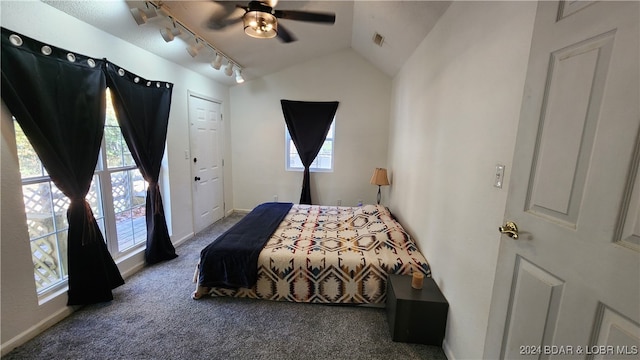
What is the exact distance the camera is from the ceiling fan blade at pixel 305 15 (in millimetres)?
1920

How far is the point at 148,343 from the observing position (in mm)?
1729

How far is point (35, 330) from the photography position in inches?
69.0

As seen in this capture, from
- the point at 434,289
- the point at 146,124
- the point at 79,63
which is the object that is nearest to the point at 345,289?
the point at 434,289

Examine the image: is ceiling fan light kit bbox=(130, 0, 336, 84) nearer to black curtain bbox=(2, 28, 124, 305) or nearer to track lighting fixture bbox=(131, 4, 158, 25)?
track lighting fixture bbox=(131, 4, 158, 25)

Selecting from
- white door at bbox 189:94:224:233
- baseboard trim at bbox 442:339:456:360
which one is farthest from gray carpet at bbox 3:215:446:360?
white door at bbox 189:94:224:233

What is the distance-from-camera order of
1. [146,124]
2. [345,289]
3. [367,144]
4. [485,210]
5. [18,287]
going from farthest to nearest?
[367,144] < [146,124] < [345,289] < [18,287] < [485,210]

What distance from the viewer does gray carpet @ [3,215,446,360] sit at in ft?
5.46

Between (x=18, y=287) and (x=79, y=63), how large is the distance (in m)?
1.67

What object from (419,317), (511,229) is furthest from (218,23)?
(419,317)

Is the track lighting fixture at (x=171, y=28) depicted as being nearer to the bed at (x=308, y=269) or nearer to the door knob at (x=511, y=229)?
the bed at (x=308, y=269)

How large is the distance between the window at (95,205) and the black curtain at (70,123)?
126 millimetres

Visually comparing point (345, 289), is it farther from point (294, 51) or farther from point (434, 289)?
point (294, 51)

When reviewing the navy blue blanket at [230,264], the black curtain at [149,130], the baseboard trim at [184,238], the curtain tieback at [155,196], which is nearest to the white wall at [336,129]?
the baseboard trim at [184,238]

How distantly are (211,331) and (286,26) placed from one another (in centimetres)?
314
